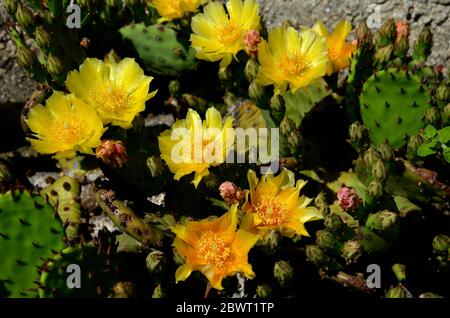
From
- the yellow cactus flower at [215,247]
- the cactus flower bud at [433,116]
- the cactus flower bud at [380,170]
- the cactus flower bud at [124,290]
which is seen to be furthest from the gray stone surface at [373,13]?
the cactus flower bud at [124,290]

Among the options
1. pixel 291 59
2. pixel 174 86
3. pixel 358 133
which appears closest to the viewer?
pixel 358 133

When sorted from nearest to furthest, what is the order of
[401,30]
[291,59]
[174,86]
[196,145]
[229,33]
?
[196,145] < [291,59] < [229,33] < [401,30] < [174,86]

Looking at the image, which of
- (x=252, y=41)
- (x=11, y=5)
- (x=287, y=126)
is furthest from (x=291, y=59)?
(x=11, y=5)

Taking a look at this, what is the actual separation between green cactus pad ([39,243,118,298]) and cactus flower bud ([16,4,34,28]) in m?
0.91

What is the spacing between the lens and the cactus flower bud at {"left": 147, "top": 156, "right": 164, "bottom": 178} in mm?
2283

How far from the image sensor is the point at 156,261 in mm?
2184

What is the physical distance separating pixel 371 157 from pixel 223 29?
0.80 metres

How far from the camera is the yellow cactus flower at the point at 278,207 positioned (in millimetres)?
2232

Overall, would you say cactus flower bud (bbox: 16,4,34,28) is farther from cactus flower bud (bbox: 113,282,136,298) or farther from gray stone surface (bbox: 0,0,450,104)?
cactus flower bud (bbox: 113,282,136,298)

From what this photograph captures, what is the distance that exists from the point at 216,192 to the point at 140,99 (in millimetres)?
431

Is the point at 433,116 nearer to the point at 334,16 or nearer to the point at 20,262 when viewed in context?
the point at 334,16

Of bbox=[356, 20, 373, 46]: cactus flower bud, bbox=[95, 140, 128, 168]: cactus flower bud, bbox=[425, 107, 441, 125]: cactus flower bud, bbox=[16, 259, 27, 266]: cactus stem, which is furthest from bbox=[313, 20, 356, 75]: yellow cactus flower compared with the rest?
bbox=[16, 259, 27, 266]: cactus stem

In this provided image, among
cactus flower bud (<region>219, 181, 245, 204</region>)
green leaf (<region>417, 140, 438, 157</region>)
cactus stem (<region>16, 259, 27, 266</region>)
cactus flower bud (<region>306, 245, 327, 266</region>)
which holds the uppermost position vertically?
green leaf (<region>417, 140, 438, 157</region>)
